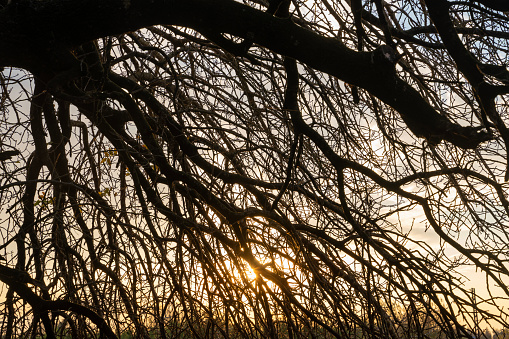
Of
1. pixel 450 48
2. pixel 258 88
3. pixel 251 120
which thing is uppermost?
pixel 258 88

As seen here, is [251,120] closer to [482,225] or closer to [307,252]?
[307,252]

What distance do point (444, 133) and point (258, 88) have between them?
2.14m

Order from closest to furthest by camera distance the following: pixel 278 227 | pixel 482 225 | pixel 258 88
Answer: pixel 278 227, pixel 482 225, pixel 258 88

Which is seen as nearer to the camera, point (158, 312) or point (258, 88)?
point (158, 312)

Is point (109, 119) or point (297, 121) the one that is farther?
point (109, 119)

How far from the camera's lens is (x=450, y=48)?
254 cm

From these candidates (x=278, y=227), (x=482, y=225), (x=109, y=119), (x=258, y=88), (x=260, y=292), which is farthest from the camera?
(x=258, y=88)

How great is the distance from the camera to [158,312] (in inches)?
132

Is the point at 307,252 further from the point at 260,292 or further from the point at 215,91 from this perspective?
the point at 215,91

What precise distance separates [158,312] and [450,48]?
2.35m

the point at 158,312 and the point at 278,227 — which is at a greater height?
the point at 278,227

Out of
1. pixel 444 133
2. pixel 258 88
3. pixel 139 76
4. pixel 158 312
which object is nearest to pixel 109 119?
pixel 139 76

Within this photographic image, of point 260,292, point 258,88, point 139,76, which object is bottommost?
point 260,292

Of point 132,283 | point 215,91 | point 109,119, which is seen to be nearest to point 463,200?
point 215,91
